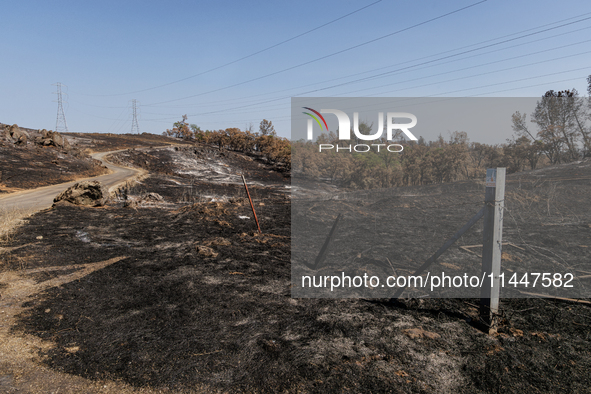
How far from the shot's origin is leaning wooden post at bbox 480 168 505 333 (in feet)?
12.3

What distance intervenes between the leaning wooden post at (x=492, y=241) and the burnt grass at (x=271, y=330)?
0.35 metres

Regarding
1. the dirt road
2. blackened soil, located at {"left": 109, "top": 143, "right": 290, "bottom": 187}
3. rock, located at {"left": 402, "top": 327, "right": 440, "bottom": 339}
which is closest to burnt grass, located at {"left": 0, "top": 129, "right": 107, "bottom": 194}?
the dirt road

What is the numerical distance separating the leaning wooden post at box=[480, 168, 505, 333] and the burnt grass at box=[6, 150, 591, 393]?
0.35m

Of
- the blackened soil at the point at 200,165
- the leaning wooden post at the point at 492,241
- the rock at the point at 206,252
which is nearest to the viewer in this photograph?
the leaning wooden post at the point at 492,241

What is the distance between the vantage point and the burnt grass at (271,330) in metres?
3.31

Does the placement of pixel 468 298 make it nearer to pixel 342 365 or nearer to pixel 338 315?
pixel 338 315

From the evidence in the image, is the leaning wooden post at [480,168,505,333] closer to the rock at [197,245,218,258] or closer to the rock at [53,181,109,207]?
the rock at [197,245,218,258]

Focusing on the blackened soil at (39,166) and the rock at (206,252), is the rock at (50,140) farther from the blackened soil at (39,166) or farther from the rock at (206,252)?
the rock at (206,252)

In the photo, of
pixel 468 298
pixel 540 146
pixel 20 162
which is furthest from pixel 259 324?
pixel 20 162

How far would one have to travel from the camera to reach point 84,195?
46.0ft

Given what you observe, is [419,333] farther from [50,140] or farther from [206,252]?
[50,140]

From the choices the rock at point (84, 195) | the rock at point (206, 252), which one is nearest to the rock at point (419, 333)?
the rock at point (206, 252)

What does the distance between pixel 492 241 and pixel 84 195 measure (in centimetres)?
1567

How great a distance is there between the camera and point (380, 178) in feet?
40.9
